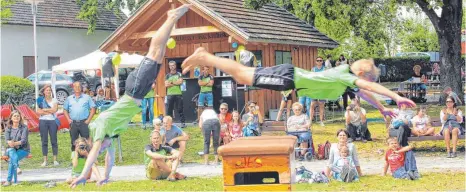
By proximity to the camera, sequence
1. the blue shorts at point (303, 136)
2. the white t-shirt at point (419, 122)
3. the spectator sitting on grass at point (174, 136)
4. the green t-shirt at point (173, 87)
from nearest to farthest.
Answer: the spectator sitting on grass at point (174, 136), the blue shorts at point (303, 136), the white t-shirt at point (419, 122), the green t-shirt at point (173, 87)

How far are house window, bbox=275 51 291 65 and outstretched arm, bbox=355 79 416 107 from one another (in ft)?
43.9

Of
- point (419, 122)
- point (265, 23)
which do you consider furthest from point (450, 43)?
point (419, 122)

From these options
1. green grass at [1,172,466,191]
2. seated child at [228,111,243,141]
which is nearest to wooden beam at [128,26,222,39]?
seated child at [228,111,243,141]

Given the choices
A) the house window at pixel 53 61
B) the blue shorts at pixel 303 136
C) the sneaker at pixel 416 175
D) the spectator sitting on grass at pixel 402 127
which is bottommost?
the sneaker at pixel 416 175

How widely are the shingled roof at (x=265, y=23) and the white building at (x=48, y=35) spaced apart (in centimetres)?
1582

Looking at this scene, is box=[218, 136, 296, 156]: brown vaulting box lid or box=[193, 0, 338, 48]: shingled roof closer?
box=[218, 136, 296, 156]: brown vaulting box lid

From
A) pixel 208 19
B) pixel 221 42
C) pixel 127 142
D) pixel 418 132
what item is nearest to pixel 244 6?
pixel 221 42

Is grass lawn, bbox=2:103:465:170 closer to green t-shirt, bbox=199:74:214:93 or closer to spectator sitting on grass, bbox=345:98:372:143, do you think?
spectator sitting on grass, bbox=345:98:372:143

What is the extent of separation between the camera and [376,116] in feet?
69.6

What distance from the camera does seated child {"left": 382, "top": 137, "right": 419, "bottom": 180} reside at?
11.7m

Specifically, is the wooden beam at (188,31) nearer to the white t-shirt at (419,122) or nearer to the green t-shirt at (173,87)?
the green t-shirt at (173,87)

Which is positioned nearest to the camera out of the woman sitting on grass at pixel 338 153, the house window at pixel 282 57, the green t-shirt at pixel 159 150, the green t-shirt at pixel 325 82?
the green t-shirt at pixel 325 82

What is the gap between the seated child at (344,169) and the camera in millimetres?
11680

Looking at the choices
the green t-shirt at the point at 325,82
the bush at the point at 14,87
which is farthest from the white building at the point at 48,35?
the green t-shirt at the point at 325,82
